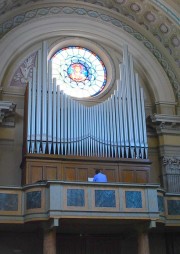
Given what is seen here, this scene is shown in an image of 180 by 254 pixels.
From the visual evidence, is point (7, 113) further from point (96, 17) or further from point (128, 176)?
point (96, 17)

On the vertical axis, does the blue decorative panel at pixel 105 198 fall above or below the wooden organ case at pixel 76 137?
below

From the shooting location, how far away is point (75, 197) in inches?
514

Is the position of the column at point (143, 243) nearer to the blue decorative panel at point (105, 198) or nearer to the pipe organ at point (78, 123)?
the blue decorative panel at point (105, 198)

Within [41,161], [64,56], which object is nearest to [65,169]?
[41,161]

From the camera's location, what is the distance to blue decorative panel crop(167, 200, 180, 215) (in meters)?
14.5

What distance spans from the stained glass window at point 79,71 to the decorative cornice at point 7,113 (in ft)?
7.87

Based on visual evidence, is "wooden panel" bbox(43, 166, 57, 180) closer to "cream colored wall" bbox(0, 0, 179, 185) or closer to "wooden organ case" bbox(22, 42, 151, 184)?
"wooden organ case" bbox(22, 42, 151, 184)

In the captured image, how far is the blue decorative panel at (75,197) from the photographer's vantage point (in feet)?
42.6

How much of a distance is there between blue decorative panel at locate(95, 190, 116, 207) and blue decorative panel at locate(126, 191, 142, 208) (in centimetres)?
40

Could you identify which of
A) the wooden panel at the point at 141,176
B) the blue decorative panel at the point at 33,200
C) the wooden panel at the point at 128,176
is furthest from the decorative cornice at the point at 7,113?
the wooden panel at the point at 141,176

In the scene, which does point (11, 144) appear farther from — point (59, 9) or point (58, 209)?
point (59, 9)

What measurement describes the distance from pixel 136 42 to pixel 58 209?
27.7 ft

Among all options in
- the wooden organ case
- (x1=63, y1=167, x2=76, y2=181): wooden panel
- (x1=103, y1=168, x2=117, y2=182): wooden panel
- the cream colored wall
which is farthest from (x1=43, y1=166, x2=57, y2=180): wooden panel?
(x1=103, y1=168, x2=117, y2=182): wooden panel

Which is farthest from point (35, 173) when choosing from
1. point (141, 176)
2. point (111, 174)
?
point (141, 176)
